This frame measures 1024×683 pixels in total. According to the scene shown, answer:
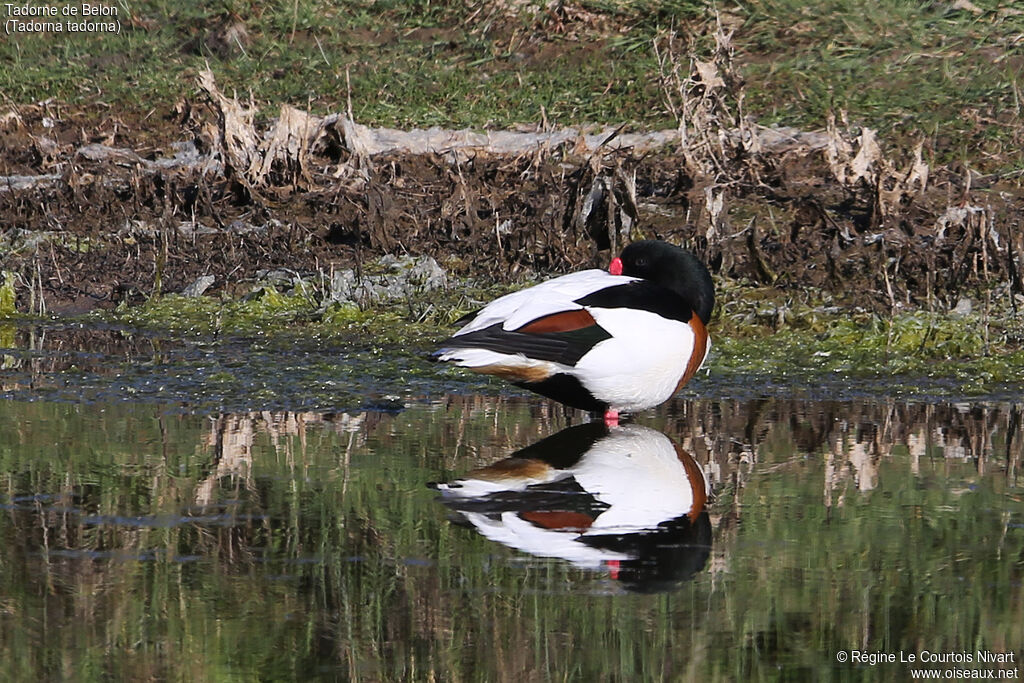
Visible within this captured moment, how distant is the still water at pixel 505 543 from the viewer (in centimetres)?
476

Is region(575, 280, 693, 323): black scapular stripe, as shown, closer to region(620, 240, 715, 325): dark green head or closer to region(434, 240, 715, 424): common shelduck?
region(434, 240, 715, 424): common shelduck

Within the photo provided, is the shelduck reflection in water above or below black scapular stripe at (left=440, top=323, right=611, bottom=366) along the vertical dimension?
below

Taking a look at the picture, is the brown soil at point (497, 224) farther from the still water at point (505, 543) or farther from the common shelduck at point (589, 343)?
the common shelduck at point (589, 343)

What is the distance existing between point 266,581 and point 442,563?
572 mm

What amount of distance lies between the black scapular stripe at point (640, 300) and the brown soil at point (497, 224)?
2598 millimetres

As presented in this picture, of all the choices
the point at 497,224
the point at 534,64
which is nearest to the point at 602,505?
the point at 497,224

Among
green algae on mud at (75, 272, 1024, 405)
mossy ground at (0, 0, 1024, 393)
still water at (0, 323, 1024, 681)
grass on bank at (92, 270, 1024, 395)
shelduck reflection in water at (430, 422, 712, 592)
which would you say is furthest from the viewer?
mossy ground at (0, 0, 1024, 393)

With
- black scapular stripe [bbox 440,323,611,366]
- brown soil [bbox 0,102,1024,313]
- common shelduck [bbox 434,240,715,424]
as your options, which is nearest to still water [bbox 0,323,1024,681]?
common shelduck [bbox 434,240,715,424]

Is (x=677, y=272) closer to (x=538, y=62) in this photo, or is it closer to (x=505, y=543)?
(x=505, y=543)

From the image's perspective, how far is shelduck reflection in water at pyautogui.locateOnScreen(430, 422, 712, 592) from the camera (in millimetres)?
5566

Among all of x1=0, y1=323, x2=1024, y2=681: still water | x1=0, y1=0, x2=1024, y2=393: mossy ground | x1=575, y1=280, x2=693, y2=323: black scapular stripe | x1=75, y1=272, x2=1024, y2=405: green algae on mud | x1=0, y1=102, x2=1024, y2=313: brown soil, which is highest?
x1=0, y1=0, x2=1024, y2=393: mossy ground

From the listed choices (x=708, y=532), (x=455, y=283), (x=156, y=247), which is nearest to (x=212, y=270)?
(x=156, y=247)

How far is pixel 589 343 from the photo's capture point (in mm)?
7402

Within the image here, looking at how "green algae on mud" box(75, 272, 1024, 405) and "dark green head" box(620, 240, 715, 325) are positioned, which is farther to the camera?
"green algae on mud" box(75, 272, 1024, 405)
